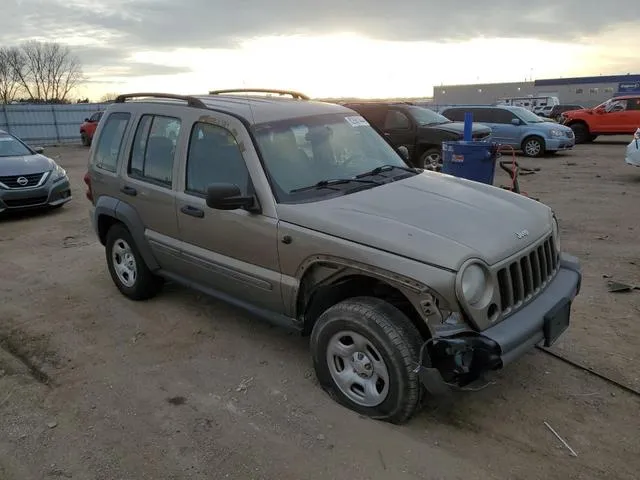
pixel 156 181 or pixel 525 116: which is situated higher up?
pixel 525 116

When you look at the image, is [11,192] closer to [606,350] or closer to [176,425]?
[176,425]

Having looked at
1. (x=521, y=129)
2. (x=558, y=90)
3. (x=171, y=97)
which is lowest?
(x=521, y=129)

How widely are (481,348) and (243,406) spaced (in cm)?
160

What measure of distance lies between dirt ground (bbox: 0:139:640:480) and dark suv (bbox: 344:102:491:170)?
23.8ft

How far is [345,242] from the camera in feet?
10.2

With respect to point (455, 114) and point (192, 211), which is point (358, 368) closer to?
point (192, 211)

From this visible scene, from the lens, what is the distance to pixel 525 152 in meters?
16.8

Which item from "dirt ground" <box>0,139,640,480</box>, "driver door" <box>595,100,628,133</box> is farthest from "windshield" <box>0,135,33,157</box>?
"driver door" <box>595,100,628,133</box>

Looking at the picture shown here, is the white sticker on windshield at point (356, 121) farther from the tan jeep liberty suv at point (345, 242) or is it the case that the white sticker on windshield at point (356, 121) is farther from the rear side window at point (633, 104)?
the rear side window at point (633, 104)

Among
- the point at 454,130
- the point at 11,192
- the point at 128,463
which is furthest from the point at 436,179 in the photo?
the point at 454,130

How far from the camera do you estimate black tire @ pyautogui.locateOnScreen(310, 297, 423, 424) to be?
116 inches

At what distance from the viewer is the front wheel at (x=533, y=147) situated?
54.2 feet

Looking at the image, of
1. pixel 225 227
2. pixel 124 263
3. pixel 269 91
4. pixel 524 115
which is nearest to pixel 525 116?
pixel 524 115

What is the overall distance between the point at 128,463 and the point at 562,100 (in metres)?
69.8
